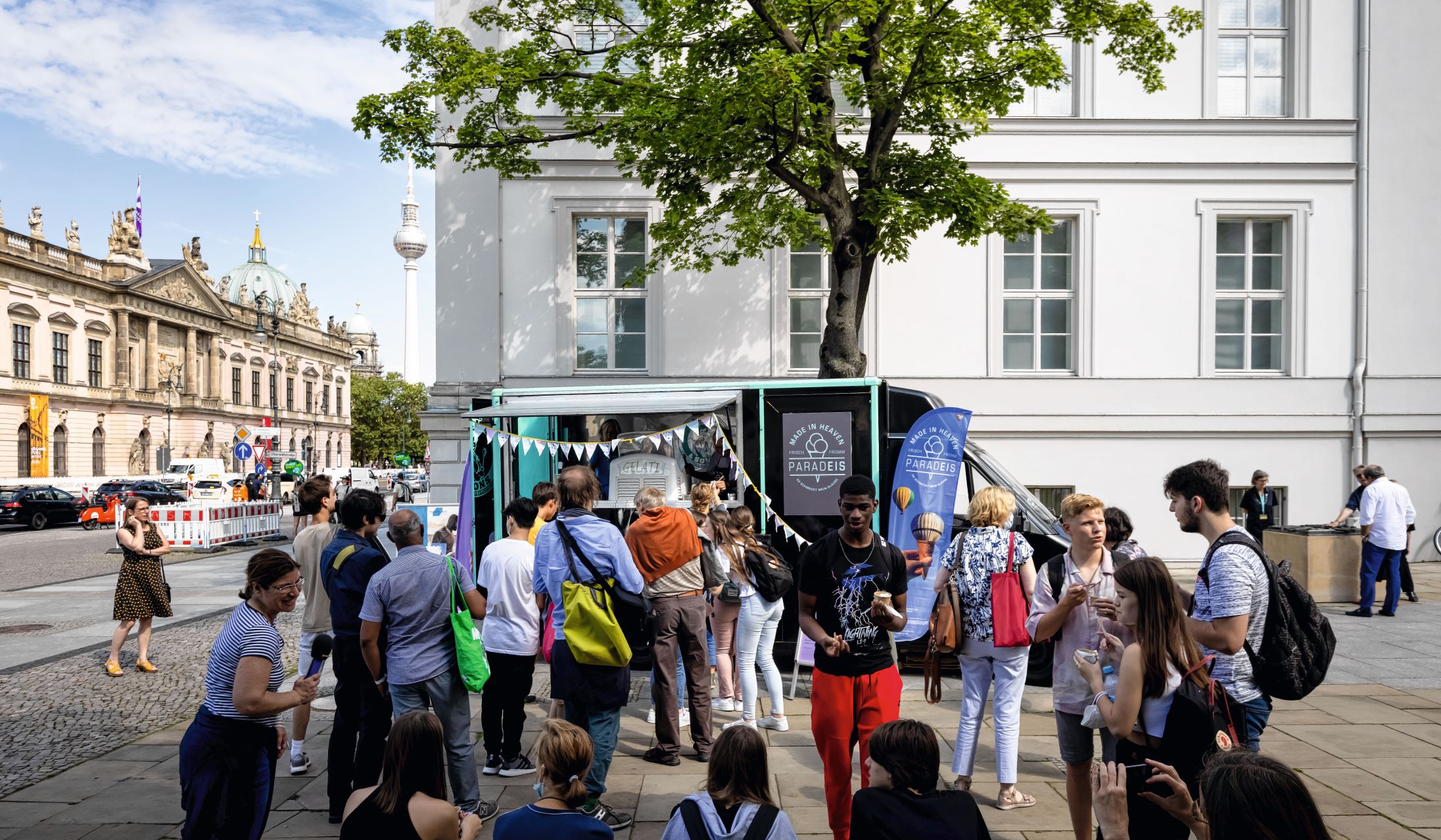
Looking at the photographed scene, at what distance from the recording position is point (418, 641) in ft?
15.2

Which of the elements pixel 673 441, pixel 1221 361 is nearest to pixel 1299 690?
pixel 673 441

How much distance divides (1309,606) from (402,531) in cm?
411

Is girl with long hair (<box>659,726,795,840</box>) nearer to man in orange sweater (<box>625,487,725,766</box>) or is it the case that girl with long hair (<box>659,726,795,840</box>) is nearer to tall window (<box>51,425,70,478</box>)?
man in orange sweater (<box>625,487,725,766</box>)

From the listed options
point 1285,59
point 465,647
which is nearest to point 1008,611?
point 465,647

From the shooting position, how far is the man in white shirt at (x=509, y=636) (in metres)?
5.62

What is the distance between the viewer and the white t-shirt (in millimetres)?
5609

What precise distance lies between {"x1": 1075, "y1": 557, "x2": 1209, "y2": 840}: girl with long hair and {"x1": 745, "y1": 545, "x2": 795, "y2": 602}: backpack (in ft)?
11.2

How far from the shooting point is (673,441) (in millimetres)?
9352

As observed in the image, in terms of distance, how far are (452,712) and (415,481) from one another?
4597 centimetres

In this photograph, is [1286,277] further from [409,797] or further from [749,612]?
[409,797]

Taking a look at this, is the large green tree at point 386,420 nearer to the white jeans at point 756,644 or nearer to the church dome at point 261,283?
the church dome at point 261,283

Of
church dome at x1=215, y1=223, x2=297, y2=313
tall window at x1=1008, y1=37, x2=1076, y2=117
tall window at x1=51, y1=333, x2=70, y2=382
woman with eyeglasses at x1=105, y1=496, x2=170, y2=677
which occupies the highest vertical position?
church dome at x1=215, y1=223, x2=297, y2=313

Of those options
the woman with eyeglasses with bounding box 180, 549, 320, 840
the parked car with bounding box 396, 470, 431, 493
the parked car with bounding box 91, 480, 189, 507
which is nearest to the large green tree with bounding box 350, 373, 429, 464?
the parked car with bounding box 396, 470, 431, 493

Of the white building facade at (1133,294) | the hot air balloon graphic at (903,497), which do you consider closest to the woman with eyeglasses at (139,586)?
the white building facade at (1133,294)
